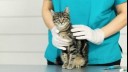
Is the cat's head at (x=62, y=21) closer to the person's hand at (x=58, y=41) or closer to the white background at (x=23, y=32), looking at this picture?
the person's hand at (x=58, y=41)

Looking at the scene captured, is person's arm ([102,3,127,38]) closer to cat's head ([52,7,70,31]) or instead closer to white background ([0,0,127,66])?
cat's head ([52,7,70,31])

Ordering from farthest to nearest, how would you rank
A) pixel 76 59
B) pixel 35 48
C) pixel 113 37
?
pixel 35 48 → pixel 113 37 → pixel 76 59

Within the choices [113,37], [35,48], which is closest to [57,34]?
[113,37]

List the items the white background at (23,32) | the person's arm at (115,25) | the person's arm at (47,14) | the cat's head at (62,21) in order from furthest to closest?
the white background at (23,32) < the person's arm at (47,14) < the person's arm at (115,25) < the cat's head at (62,21)

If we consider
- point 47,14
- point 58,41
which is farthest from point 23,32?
point 58,41

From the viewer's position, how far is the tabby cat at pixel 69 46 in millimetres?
1124

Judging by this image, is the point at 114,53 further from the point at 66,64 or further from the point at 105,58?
the point at 66,64

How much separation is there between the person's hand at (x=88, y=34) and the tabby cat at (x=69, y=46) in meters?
0.02

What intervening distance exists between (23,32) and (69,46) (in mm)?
949

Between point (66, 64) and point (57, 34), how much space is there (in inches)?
5.2

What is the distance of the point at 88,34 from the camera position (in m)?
1.19

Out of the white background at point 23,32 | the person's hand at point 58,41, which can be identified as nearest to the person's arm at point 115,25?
the person's hand at point 58,41

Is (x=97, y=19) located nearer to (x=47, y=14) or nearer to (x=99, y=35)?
(x=99, y=35)

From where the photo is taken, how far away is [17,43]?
2082 mm
